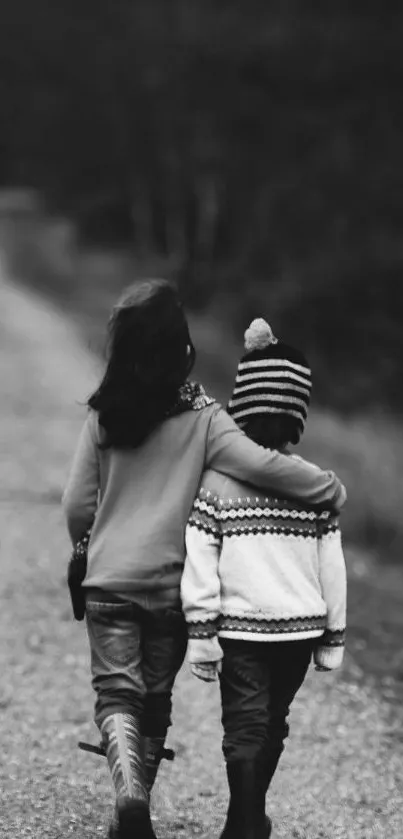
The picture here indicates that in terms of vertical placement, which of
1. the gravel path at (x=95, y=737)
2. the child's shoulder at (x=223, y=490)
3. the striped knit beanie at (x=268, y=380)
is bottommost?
the gravel path at (x=95, y=737)

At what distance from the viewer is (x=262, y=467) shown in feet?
11.1

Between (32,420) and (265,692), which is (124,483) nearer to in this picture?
(265,692)

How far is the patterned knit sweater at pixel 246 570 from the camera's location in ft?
11.2

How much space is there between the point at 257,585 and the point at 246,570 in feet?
0.16

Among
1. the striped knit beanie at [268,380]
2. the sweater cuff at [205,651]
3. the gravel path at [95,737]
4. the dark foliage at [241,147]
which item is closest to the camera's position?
the sweater cuff at [205,651]

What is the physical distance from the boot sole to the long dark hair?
936 millimetres

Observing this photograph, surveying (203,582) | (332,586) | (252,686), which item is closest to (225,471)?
(203,582)

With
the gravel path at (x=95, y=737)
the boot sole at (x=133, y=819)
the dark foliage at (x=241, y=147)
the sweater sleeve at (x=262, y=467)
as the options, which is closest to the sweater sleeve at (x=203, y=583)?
the sweater sleeve at (x=262, y=467)

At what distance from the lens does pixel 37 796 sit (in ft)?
14.5

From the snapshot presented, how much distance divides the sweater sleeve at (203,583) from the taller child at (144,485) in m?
0.06

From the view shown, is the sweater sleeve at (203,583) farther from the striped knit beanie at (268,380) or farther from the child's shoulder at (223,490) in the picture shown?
the striped knit beanie at (268,380)

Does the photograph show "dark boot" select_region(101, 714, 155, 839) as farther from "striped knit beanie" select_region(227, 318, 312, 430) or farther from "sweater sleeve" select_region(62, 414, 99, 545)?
"striped knit beanie" select_region(227, 318, 312, 430)

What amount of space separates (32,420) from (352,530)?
178 inches

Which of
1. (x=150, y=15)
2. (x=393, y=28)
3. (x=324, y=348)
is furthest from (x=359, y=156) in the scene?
(x=150, y=15)
